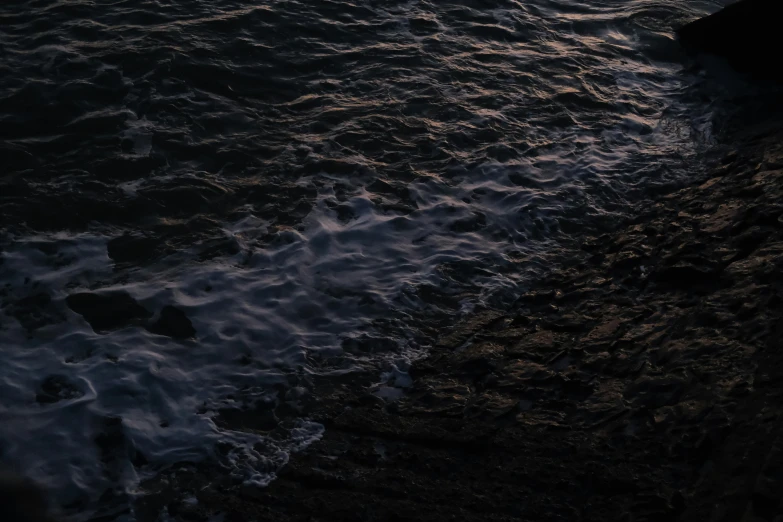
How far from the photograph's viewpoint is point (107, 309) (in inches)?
225

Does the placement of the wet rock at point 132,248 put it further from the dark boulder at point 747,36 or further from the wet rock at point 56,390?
the dark boulder at point 747,36

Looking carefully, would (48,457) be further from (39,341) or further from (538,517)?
(538,517)

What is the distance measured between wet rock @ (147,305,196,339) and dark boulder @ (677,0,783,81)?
24.1 ft

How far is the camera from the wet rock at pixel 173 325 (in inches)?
222

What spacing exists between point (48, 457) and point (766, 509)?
3.90 meters

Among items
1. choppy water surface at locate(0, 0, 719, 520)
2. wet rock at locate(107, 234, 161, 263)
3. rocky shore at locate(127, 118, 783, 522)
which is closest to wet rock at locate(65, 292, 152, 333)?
choppy water surface at locate(0, 0, 719, 520)

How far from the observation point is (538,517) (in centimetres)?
397

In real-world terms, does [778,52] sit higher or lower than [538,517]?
Answer: higher

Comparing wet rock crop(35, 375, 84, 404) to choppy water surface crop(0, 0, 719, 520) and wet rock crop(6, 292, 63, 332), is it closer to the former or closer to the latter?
choppy water surface crop(0, 0, 719, 520)

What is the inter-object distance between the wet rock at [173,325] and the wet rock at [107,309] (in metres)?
0.11

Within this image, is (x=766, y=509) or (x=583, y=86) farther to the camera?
(x=583, y=86)

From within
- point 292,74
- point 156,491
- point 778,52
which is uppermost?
point 778,52

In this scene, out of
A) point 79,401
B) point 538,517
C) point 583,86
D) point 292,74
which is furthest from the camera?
point 583,86

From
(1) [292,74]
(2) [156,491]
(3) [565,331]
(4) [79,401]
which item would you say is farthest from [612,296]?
(1) [292,74]
